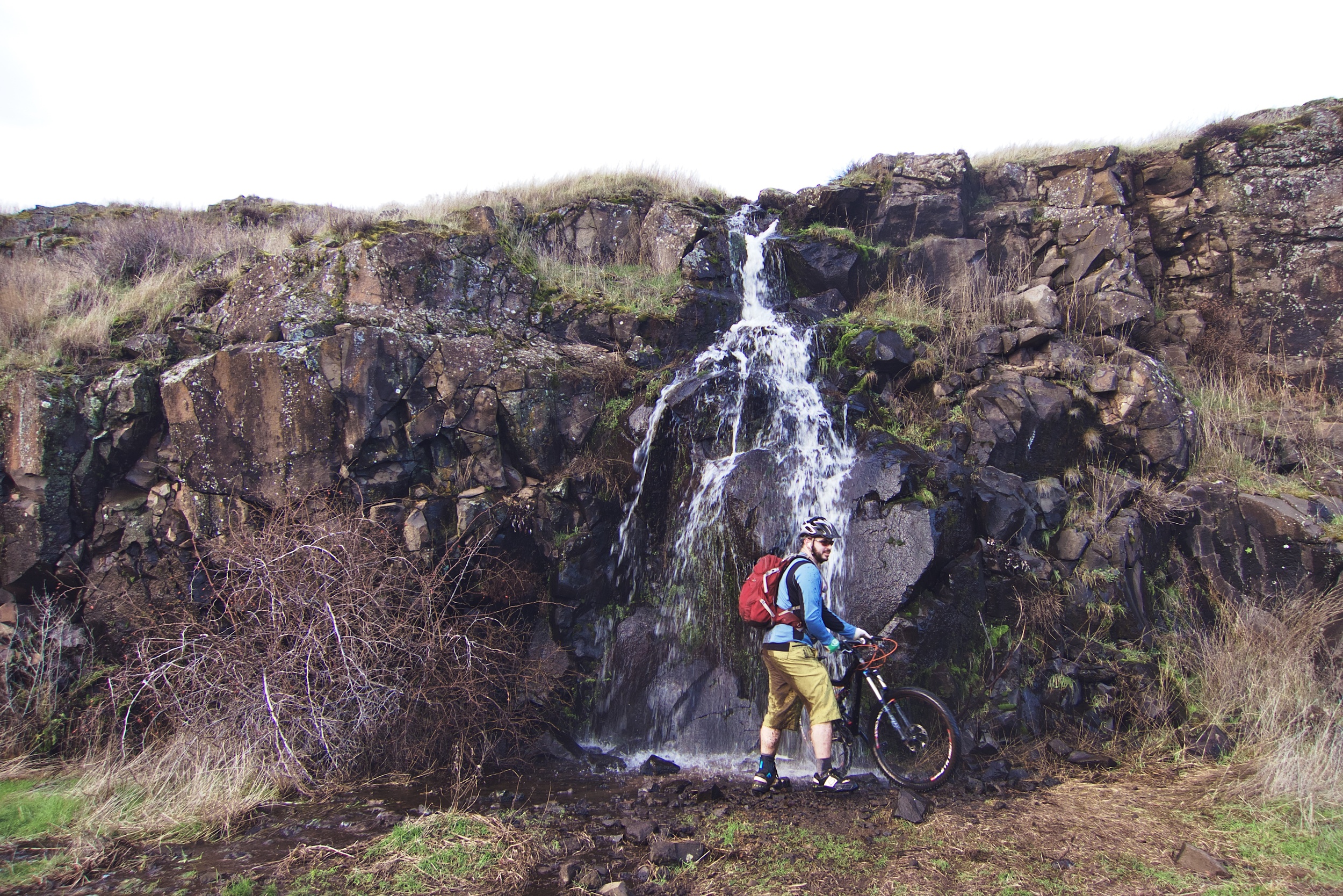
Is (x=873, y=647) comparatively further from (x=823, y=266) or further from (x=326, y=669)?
(x=823, y=266)

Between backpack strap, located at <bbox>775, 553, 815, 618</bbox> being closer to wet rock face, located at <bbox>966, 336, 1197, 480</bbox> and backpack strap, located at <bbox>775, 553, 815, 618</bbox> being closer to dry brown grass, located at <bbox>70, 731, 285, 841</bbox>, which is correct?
wet rock face, located at <bbox>966, 336, 1197, 480</bbox>

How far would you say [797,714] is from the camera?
5.36 meters

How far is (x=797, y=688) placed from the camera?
5160mm

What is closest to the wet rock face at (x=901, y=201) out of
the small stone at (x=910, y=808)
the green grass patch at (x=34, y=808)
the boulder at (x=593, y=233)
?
the boulder at (x=593, y=233)

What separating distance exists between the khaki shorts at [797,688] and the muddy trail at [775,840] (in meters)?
0.58

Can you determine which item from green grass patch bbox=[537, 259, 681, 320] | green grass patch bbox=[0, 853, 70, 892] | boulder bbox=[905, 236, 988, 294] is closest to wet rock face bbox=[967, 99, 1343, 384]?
boulder bbox=[905, 236, 988, 294]

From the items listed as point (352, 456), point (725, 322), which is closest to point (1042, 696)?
point (725, 322)

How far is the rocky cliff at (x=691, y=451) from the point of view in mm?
6762

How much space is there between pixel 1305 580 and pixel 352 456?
983cm

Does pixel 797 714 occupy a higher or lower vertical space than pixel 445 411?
lower

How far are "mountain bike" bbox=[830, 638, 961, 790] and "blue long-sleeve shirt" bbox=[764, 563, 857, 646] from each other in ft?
1.26

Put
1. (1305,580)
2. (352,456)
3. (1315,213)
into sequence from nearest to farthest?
(1305,580) → (352,456) → (1315,213)

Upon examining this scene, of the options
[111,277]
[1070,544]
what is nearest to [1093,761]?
[1070,544]

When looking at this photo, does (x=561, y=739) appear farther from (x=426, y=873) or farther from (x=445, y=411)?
(x=445, y=411)
